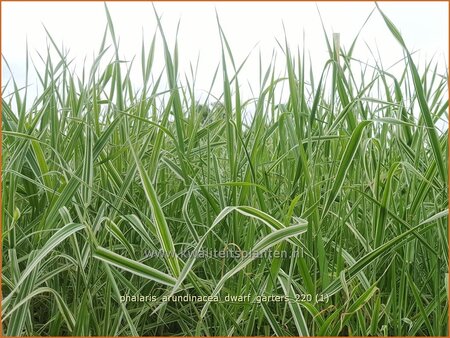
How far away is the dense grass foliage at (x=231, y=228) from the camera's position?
847mm

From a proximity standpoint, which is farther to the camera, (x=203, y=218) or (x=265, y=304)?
(x=203, y=218)

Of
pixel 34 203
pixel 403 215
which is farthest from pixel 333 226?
pixel 34 203

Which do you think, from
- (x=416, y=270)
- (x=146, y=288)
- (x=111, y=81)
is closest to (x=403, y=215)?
(x=416, y=270)

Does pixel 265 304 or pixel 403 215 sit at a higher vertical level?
pixel 403 215

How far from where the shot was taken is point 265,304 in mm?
874

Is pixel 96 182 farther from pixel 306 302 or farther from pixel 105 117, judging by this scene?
pixel 306 302

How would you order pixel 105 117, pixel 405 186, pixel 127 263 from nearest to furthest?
pixel 127 263, pixel 405 186, pixel 105 117

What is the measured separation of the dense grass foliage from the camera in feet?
2.78

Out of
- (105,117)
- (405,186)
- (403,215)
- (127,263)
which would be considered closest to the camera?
(127,263)

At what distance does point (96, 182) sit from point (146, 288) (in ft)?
0.80

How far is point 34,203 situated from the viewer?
39.0 inches

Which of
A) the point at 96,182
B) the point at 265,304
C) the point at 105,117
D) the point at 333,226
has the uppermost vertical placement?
the point at 105,117

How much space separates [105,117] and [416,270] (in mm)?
799

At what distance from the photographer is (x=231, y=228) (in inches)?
36.8
